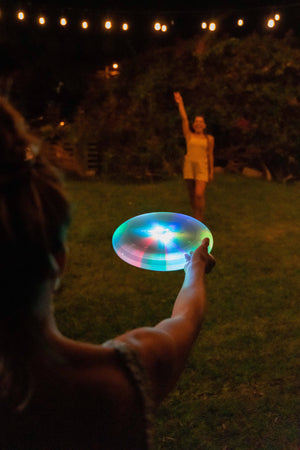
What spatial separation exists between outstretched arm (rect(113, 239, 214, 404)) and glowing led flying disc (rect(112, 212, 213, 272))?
0.69m

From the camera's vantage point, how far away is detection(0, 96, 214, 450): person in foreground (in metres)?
0.60

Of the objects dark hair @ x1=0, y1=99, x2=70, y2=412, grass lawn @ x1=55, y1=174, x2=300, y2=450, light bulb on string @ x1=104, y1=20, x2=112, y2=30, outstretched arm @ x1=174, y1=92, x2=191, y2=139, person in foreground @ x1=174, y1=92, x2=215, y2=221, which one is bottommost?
grass lawn @ x1=55, y1=174, x2=300, y2=450

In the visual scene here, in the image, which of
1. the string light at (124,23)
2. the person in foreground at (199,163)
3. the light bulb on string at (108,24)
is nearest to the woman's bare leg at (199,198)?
the person in foreground at (199,163)

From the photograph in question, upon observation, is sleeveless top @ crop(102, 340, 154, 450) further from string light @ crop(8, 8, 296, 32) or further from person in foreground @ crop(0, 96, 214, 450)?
→ string light @ crop(8, 8, 296, 32)

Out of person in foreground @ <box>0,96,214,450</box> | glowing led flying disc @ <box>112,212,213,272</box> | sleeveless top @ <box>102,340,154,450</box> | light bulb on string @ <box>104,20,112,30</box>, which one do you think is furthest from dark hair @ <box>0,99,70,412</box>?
light bulb on string @ <box>104,20,112,30</box>

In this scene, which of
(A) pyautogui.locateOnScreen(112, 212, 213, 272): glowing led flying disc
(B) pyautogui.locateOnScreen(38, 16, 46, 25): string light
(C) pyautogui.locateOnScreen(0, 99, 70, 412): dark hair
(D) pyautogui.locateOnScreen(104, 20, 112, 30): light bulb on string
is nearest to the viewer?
(C) pyautogui.locateOnScreen(0, 99, 70, 412): dark hair

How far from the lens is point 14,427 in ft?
2.15

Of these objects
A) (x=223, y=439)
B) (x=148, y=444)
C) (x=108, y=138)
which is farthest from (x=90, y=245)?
(x=108, y=138)

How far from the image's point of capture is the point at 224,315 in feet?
14.5

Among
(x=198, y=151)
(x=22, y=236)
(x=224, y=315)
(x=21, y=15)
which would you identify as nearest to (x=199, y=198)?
(x=198, y=151)

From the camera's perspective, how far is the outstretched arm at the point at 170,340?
2.47 ft

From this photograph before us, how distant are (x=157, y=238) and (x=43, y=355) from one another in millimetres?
1335

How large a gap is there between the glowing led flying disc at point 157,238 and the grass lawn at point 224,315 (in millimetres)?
1085

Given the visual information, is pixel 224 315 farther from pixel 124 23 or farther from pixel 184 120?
pixel 124 23
